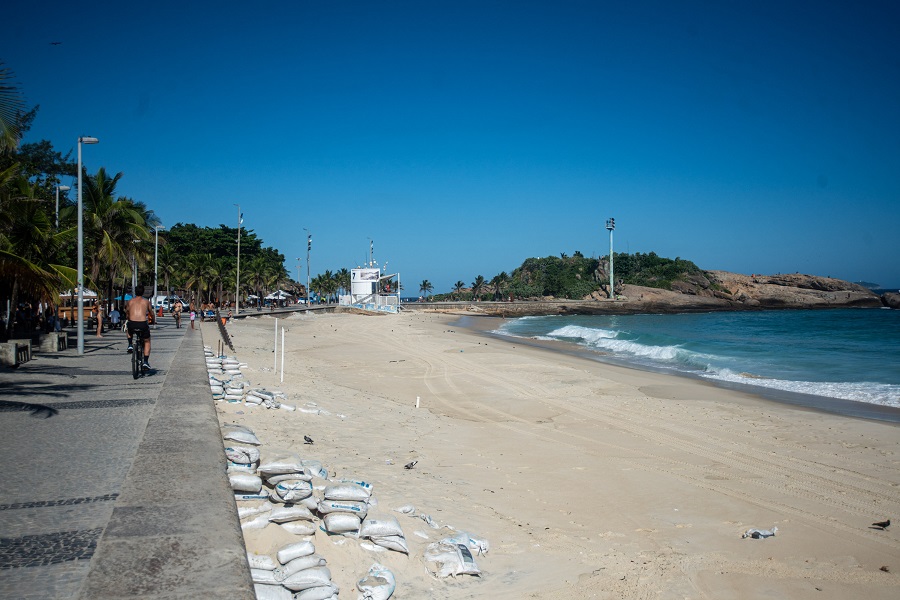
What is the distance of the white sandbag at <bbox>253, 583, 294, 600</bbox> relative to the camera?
10.8ft

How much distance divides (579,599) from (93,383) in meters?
8.96

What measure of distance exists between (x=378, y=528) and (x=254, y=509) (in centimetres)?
88

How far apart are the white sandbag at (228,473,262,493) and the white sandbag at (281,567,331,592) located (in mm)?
1195

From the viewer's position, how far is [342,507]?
4.48 meters

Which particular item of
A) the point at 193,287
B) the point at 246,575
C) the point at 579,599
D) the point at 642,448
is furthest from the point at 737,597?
the point at 193,287

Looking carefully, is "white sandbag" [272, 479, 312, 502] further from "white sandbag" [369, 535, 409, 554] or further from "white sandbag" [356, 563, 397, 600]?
"white sandbag" [356, 563, 397, 600]

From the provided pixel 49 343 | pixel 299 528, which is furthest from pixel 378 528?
pixel 49 343

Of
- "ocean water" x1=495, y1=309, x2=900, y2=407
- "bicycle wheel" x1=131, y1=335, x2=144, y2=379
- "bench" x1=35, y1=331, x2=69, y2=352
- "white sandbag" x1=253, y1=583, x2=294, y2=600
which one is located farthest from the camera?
"ocean water" x1=495, y1=309, x2=900, y2=407

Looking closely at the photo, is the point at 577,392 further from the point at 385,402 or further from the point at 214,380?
the point at 214,380

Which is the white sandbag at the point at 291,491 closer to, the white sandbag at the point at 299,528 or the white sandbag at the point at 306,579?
the white sandbag at the point at 299,528

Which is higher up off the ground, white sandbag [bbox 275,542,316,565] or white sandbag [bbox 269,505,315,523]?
white sandbag [bbox 269,505,315,523]

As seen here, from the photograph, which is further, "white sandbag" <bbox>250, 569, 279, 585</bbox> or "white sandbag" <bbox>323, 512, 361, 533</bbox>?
"white sandbag" <bbox>323, 512, 361, 533</bbox>

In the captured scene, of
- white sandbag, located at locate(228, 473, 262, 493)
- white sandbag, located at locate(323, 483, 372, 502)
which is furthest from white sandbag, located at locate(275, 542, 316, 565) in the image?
white sandbag, located at locate(228, 473, 262, 493)

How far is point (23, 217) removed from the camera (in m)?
15.3
